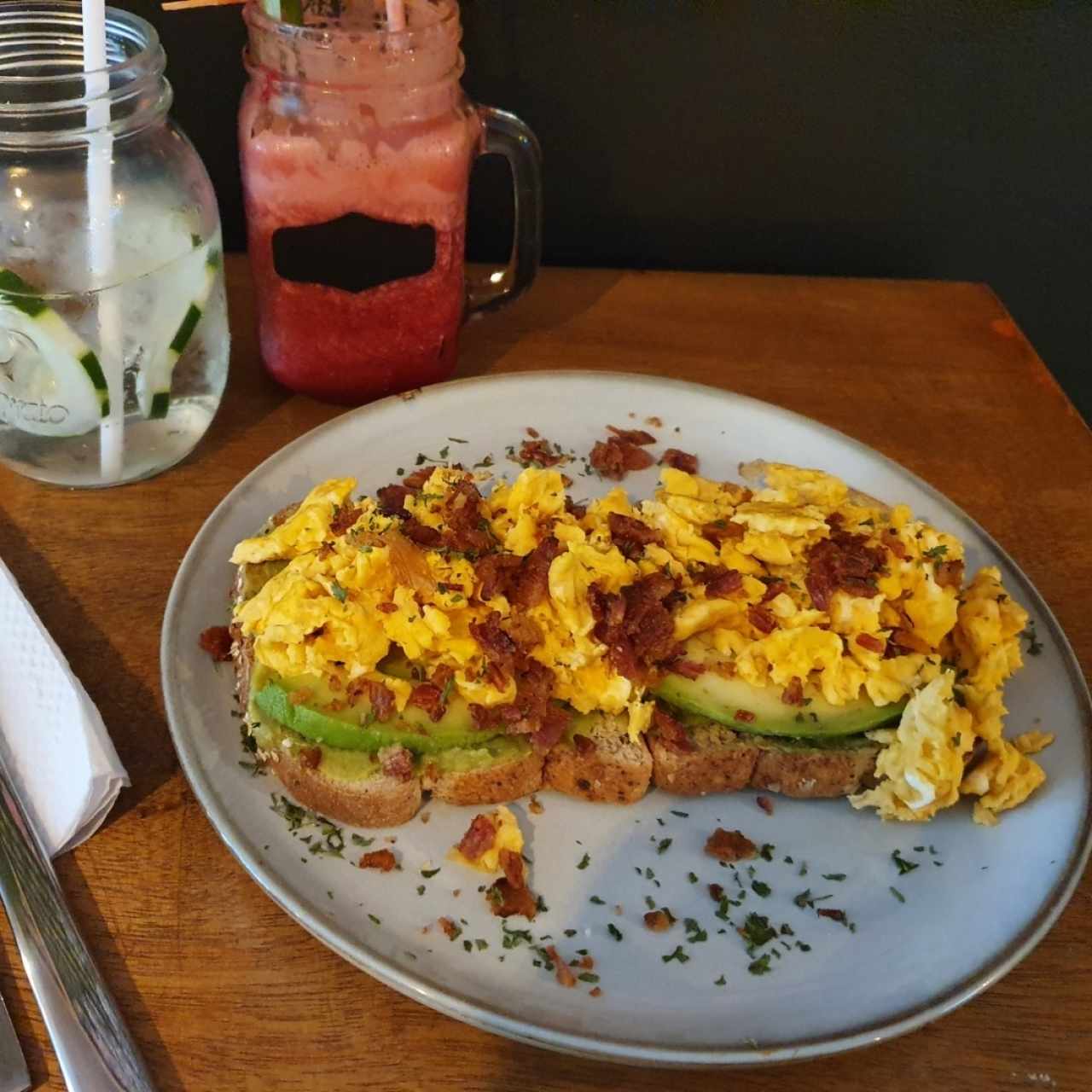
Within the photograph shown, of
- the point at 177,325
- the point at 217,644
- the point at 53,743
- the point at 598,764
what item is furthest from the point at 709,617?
the point at 177,325

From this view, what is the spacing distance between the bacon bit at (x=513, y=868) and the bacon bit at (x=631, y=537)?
45 centimetres

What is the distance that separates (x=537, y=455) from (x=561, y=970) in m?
0.98

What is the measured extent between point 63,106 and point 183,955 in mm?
1172

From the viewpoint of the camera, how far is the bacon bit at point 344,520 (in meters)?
1.49

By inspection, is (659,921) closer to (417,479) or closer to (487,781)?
(487,781)

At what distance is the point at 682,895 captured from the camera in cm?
133

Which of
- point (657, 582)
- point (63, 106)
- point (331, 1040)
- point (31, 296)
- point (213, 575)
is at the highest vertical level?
point (63, 106)

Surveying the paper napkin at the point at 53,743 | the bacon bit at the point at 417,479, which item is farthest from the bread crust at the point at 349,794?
the bacon bit at the point at 417,479

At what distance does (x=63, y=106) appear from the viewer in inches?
57.7

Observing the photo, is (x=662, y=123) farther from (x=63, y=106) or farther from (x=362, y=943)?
(x=362, y=943)

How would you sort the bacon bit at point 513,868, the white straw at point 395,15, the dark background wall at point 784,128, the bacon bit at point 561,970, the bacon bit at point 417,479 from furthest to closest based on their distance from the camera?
1. the dark background wall at point 784,128
2. the bacon bit at point 417,479
3. the white straw at point 395,15
4. the bacon bit at point 513,868
5. the bacon bit at point 561,970

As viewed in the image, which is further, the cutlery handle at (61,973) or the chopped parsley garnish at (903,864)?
the chopped parsley garnish at (903,864)

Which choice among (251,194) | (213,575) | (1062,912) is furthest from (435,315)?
(1062,912)

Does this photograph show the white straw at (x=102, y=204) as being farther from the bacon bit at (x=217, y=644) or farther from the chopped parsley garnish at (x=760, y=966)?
the chopped parsley garnish at (x=760, y=966)
